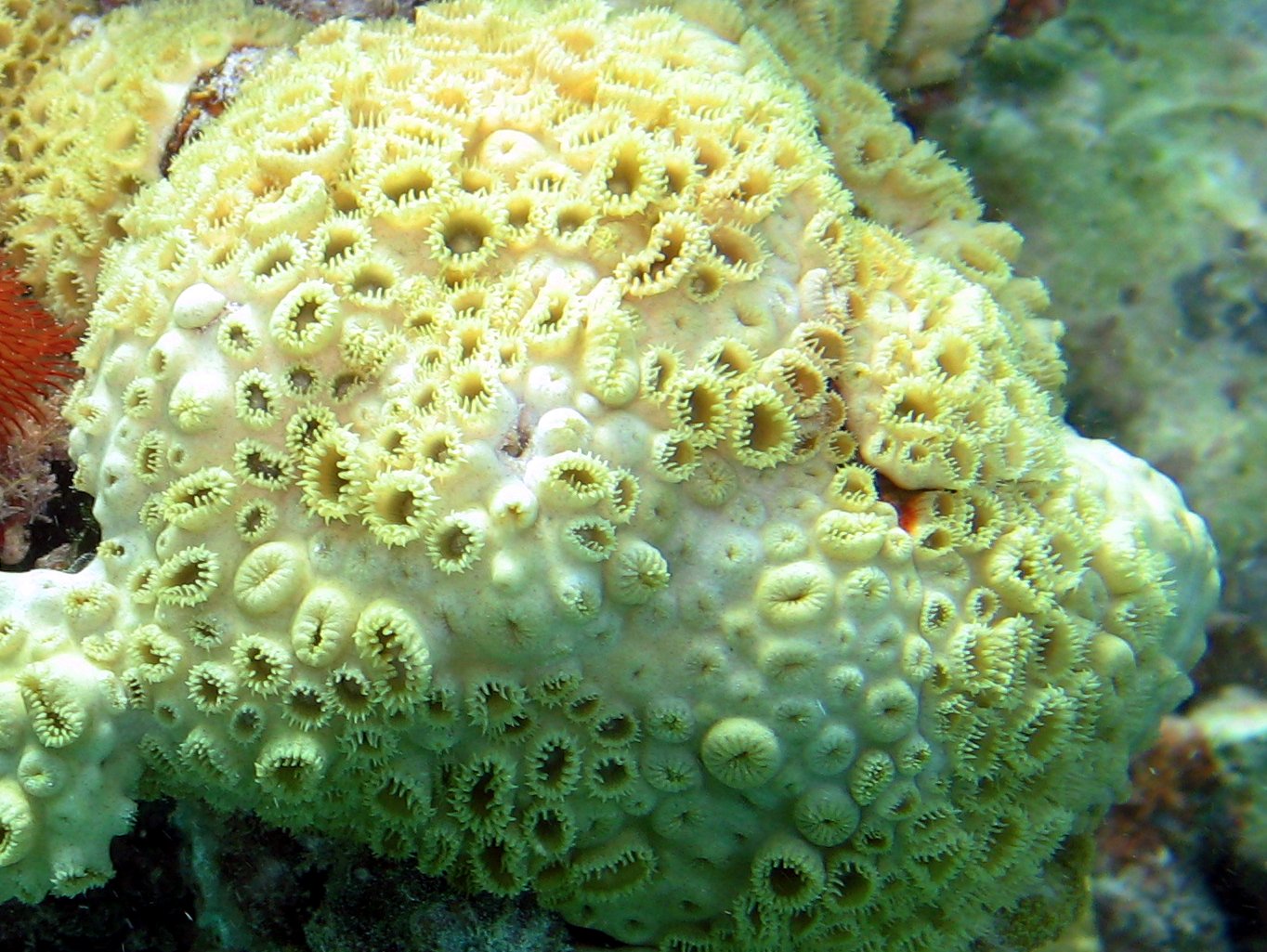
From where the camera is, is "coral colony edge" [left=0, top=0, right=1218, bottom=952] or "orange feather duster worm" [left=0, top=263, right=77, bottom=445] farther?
"orange feather duster worm" [left=0, top=263, right=77, bottom=445]

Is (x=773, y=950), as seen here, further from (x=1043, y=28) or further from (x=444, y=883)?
(x=1043, y=28)

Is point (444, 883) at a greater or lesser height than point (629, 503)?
lesser

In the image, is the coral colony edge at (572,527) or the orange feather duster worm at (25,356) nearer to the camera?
the coral colony edge at (572,527)

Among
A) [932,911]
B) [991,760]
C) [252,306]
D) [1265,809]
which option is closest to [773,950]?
[932,911]

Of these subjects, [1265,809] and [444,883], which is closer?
[444,883]

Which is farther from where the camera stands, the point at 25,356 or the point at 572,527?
the point at 25,356
